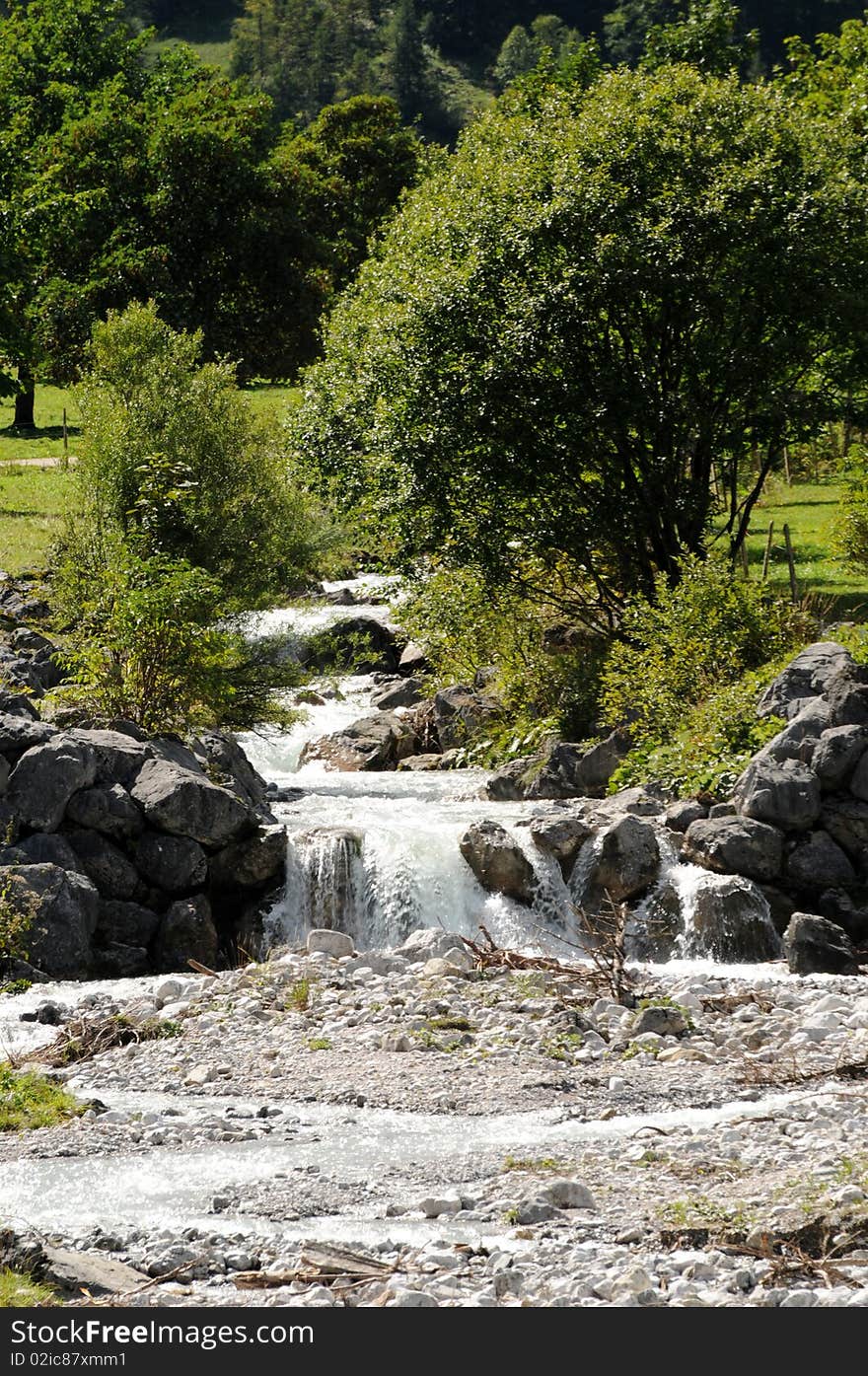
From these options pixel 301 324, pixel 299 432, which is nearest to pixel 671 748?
pixel 299 432

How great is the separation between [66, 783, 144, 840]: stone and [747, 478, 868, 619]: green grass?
46.6 ft

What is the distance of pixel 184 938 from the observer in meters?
16.2

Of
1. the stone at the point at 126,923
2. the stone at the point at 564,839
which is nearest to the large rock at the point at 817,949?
the stone at the point at 564,839

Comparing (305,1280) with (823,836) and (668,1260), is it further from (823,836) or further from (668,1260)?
(823,836)

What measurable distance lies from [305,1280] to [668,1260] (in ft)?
5.63

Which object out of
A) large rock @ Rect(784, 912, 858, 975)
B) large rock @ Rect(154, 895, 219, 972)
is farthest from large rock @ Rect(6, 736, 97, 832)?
large rock @ Rect(784, 912, 858, 975)

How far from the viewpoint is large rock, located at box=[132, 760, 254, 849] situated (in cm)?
1664

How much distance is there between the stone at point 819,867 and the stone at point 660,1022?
513 cm

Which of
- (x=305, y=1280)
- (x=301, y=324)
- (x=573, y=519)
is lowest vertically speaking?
(x=305, y=1280)

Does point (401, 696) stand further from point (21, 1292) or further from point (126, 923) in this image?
point (21, 1292)

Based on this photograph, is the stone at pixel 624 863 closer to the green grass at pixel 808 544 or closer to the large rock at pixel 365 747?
the large rock at pixel 365 747

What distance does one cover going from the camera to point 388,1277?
23.1 feet

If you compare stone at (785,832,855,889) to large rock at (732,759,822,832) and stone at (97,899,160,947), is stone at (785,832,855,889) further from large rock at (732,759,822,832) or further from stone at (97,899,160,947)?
stone at (97,899,160,947)

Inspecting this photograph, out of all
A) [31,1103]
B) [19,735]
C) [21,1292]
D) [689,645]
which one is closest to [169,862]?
[19,735]
